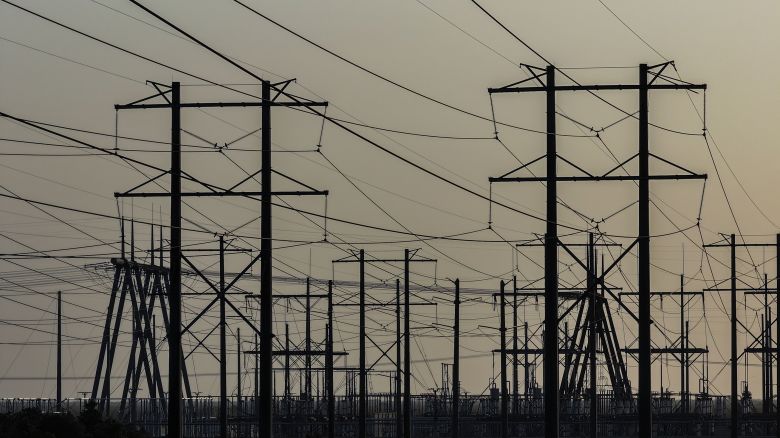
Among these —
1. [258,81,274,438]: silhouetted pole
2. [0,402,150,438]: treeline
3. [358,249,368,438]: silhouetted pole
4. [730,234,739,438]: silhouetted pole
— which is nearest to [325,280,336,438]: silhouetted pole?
[358,249,368,438]: silhouetted pole

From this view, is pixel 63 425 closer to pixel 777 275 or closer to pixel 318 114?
pixel 318 114

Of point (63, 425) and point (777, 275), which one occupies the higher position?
point (777, 275)

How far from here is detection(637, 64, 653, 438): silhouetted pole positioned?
1793 inches

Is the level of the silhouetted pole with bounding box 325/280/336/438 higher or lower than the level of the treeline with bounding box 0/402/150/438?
higher

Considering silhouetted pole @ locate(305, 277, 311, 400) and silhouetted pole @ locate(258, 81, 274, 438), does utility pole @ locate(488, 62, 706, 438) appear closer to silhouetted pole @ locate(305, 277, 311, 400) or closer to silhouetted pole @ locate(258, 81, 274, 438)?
silhouetted pole @ locate(258, 81, 274, 438)

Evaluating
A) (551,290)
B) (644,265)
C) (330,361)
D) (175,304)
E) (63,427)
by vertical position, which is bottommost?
(63,427)

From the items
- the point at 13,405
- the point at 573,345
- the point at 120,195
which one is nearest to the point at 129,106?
the point at 120,195

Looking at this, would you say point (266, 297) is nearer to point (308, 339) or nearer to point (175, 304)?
point (175, 304)

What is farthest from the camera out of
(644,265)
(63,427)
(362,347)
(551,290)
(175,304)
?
(362,347)

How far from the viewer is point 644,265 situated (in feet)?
149

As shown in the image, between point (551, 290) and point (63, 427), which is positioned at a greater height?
point (551, 290)

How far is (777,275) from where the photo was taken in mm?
87000

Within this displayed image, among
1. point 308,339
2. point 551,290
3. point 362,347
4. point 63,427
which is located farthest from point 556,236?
point 308,339

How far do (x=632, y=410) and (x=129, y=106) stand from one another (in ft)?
182
